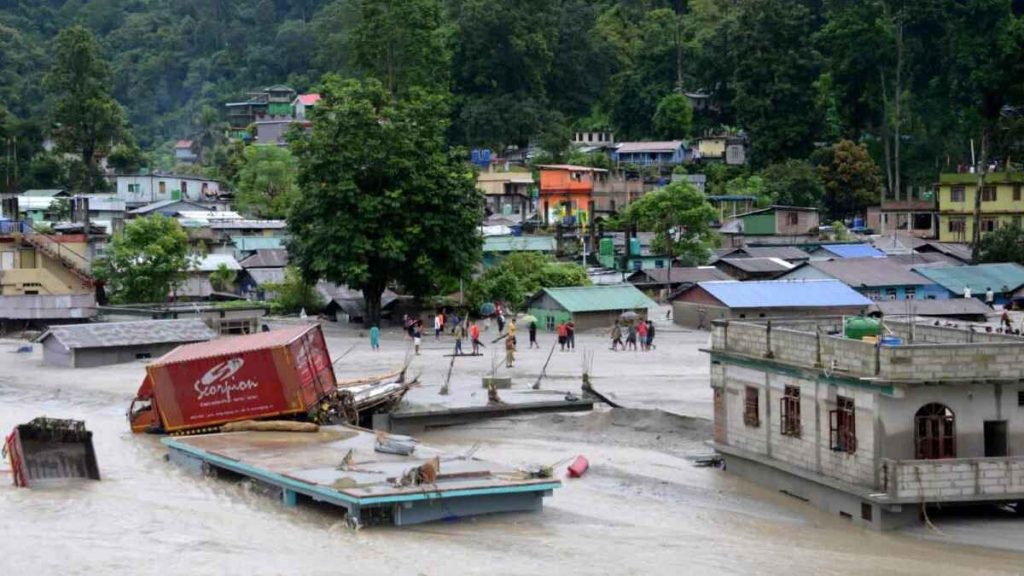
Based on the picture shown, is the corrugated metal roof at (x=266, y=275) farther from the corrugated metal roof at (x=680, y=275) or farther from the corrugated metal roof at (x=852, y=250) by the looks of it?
the corrugated metal roof at (x=852, y=250)

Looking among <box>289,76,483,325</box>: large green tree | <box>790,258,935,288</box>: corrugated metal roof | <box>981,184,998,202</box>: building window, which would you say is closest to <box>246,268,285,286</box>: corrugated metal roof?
<box>289,76,483,325</box>: large green tree

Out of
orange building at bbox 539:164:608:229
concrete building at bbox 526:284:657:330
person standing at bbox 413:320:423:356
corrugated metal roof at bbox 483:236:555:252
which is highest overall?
orange building at bbox 539:164:608:229

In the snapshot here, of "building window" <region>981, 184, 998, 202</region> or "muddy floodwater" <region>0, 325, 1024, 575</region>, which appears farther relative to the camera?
"building window" <region>981, 184, 998, 202</region>

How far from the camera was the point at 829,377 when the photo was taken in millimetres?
22969

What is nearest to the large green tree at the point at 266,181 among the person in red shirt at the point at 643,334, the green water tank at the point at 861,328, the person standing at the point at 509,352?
the person in red shirt at the point at 643,334

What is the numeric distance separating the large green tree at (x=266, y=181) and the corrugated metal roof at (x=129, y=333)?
3274 cm

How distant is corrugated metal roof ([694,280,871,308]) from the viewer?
48531 millimetres

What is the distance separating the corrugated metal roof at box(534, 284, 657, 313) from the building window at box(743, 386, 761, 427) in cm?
2295

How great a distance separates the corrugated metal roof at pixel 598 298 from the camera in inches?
1930

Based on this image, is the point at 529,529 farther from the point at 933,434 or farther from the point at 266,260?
the point at 266,260

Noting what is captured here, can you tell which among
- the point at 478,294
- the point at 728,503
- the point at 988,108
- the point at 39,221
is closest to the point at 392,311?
the point at 478,294

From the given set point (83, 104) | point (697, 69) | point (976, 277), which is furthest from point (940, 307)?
point (83, 104)

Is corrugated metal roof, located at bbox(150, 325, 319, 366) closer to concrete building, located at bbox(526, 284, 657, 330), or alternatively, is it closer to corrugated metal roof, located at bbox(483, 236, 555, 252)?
concrete building, located at bbox(526, 284, 657, 330)

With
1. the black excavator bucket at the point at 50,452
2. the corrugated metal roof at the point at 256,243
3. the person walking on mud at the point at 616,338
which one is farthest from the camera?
the corrugated metal roof at the point at 256,243
